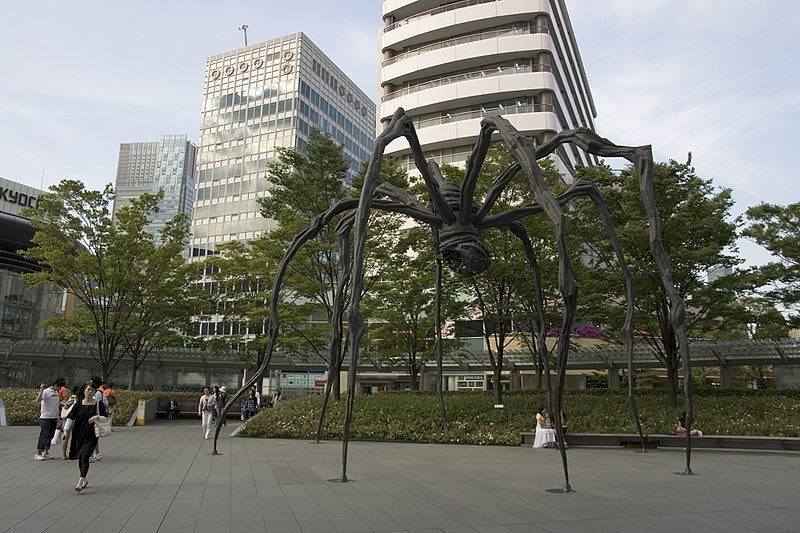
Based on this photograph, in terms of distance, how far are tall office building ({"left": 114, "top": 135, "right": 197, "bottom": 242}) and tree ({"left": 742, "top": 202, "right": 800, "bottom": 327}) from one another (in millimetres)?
154596

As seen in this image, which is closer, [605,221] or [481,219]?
[605,221]

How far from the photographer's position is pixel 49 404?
10.6m

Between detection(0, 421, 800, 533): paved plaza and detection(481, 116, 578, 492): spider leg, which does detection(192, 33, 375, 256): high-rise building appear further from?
detection(481, 116, 578, 492): spider leg

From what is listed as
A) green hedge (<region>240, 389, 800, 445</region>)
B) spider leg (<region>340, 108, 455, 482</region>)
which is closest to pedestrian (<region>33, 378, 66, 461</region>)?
green hedge (<region>240, 389, 800, 445</region>)

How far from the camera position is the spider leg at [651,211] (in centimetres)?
537

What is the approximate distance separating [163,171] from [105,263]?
539 ft

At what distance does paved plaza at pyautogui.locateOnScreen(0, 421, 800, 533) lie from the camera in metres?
5.28

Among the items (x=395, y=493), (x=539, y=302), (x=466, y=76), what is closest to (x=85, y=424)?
(x=395, y=493)

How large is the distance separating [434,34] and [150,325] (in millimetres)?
31602

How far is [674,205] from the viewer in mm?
16719

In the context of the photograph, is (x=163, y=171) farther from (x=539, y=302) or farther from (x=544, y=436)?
(x=539, y=302)

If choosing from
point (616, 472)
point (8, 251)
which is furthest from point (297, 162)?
point (8, 251)

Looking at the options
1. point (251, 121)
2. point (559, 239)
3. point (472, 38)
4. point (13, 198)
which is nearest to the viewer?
point (559, 239)

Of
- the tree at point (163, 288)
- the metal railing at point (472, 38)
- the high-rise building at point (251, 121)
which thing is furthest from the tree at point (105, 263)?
the high-rise building at point (251, 121)
